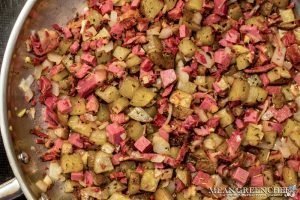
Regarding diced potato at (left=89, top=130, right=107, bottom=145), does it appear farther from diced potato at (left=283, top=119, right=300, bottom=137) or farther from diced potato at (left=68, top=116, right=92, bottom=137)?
diced potato at (left=283, top=119, right=300, bottom=137)

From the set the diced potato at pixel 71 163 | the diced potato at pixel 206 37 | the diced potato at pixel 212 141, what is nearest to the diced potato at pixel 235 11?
the diced potato at pixel 206 37

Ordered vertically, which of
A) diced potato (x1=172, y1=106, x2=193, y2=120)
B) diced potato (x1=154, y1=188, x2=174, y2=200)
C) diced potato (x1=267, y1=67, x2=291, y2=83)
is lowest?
diced potato (x1=154, y1=188, x2=174, y2=200)

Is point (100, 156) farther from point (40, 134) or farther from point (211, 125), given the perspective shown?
point (211, 125)

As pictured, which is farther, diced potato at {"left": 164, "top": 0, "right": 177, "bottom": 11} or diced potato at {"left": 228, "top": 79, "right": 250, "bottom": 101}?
diced potato at {"left": 164, "top": 0, "right": 177, "bottom": 11}

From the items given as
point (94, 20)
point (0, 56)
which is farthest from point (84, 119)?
point (0, 56)

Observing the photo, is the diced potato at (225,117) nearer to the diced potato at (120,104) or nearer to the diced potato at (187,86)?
the diced potato at (187,86)

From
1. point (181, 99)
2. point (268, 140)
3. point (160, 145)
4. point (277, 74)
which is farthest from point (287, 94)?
point (160, 145)

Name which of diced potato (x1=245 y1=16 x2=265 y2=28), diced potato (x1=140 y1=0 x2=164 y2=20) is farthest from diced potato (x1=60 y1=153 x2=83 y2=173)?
diced potato (x1=245 y1=16 x2=265 y2=28)
